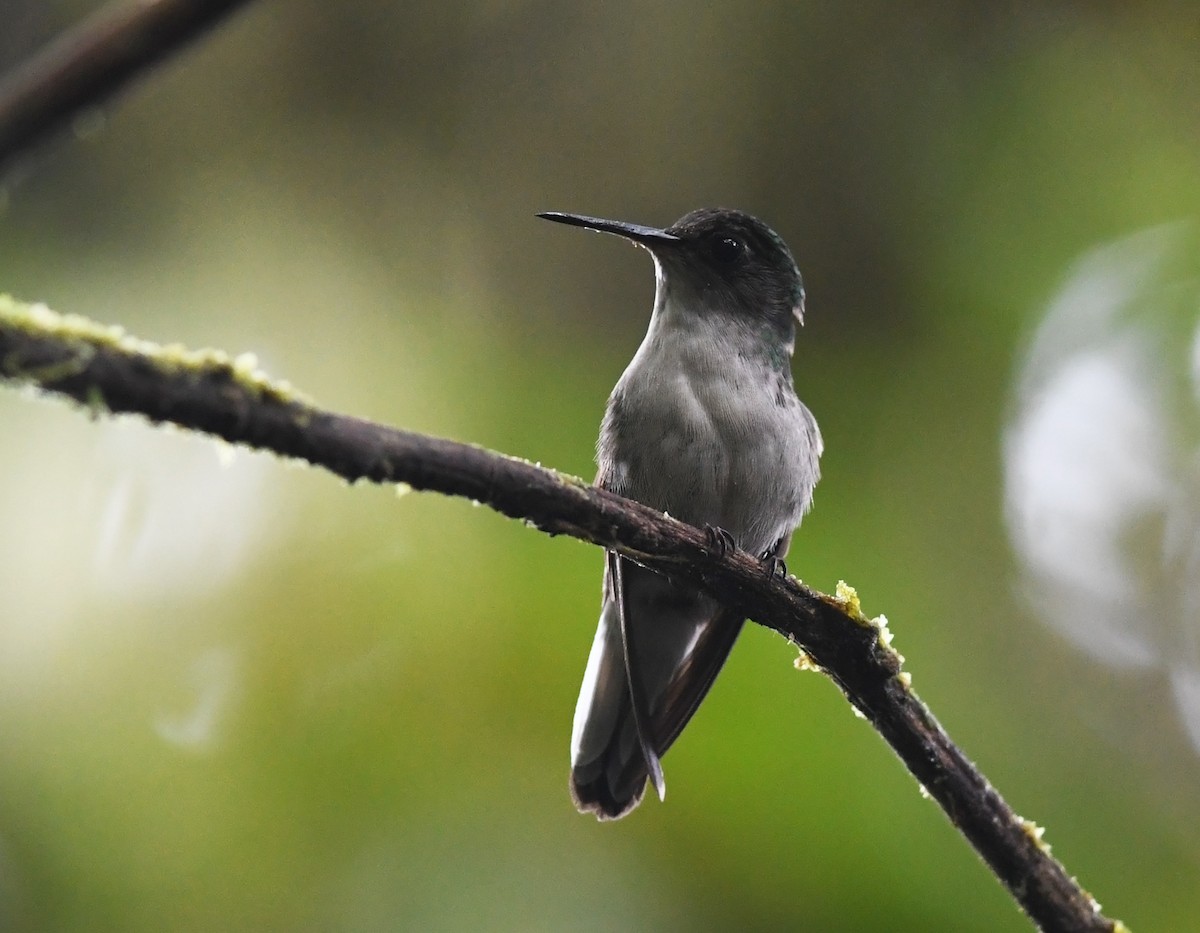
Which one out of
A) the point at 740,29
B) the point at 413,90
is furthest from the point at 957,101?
the point at 413,90

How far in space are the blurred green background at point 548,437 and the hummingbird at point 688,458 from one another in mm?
852

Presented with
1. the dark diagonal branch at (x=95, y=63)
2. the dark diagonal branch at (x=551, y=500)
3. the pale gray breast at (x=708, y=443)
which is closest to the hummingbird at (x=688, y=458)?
the pale gray breast at (x=708, y=443)

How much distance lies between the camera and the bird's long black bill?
12.9 feet

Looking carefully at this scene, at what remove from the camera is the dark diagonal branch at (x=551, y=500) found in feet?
4.89

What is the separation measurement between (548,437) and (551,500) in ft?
11.8

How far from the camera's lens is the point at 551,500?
2.01 meters

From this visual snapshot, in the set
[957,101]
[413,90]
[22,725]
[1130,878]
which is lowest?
[22,725]

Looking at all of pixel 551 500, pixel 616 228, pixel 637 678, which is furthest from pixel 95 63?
pixel 637 678

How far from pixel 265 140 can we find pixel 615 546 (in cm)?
528

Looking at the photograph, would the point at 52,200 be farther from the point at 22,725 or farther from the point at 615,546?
the point at 615,546

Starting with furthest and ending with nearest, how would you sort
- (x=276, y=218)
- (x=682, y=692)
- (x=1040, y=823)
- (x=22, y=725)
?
(x=276, y=218), (x=1040, y=823), (x=22, y=725), (x=682, y=692)

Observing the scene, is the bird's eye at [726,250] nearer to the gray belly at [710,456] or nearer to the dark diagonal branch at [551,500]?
the gray belly at [710,456]


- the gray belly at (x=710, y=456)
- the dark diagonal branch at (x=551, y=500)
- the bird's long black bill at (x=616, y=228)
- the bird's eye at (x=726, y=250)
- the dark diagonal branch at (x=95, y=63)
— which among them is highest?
the bird's eye at (x=726, y=250)

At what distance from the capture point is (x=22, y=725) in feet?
15.7
